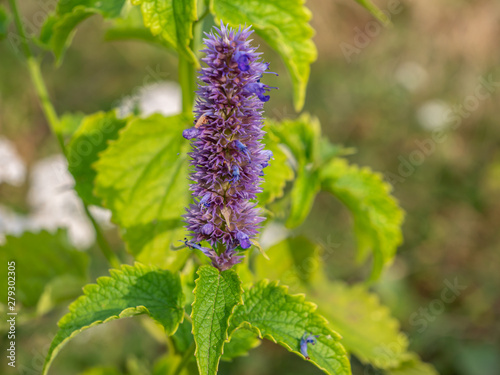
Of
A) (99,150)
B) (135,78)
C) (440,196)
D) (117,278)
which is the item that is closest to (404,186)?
(440,196)

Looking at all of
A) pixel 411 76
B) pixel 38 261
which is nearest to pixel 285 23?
pixel 38 261

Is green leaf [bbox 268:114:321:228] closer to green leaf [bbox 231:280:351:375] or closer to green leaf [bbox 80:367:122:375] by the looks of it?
green leaf [bbox 231:280:351:375]

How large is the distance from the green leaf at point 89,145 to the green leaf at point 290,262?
65 centimetres

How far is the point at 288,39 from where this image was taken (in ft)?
4.37

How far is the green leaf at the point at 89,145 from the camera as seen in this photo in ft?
5.53

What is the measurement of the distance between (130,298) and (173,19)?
659mm

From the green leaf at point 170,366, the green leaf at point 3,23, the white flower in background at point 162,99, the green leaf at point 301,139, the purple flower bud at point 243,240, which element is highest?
the purple flower bud at point 243,240

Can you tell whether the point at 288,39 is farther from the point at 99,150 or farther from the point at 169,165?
the point at 99,150

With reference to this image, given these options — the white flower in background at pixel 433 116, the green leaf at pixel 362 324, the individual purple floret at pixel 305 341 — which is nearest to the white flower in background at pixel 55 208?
the green leaf at pixel 362 324

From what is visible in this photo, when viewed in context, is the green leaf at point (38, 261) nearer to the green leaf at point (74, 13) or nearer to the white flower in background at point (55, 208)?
the green leaf at point (74, 13)

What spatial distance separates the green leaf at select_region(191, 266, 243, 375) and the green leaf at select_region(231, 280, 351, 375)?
Result: 2.9 inches

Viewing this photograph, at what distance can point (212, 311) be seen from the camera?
3.62 feet

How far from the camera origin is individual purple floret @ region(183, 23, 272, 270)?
106 cm

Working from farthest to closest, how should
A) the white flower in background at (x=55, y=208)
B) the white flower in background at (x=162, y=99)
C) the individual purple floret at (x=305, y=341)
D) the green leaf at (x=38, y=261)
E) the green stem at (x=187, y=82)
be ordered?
the white flower in background at (x=162, y=99) → the white flower in background at (x=55, y=208) → the green leaf at (x=38, y=261) → the green stem at (x=187, y=82) → the individual purple floret at (x=305, y=341)
